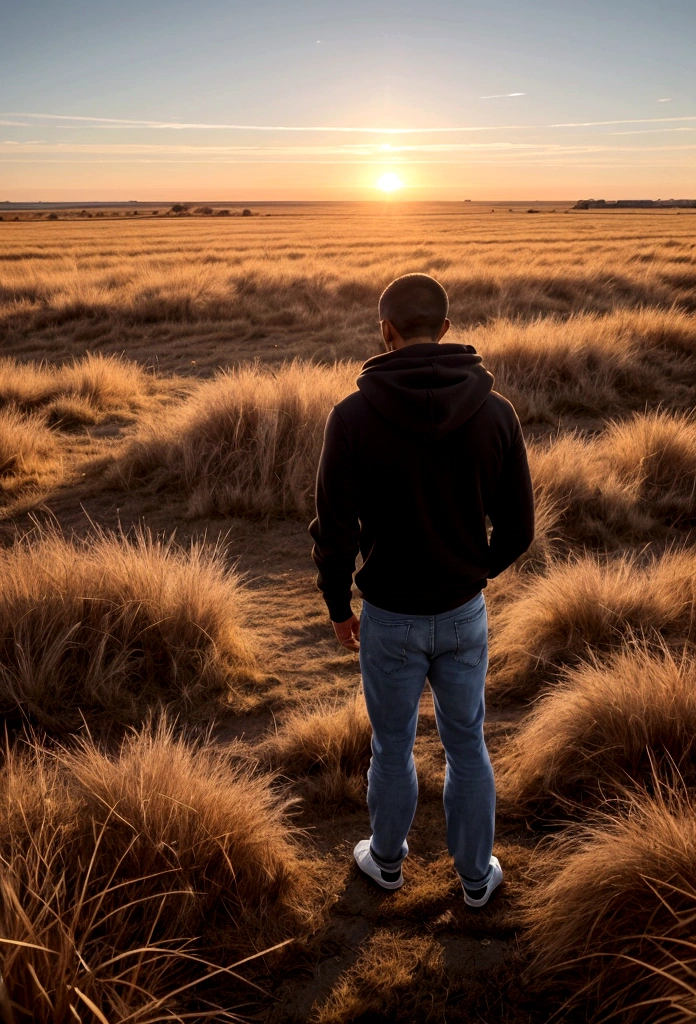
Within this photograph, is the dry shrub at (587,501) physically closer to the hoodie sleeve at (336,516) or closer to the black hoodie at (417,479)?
the black hoodie at (417,479)

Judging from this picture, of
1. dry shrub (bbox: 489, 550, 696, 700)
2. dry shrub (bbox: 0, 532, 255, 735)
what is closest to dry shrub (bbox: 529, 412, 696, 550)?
dry shrub (bbox: 489, 550, 696, 700)

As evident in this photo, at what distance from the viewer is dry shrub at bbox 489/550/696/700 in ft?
12.0

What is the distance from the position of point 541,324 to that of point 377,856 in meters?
9.63

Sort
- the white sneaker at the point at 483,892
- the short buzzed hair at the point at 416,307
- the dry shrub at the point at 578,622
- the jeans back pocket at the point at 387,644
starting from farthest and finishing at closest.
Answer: the dry shrub at the point at 578,622 → the white sneaker at the point at 483,892 → the jeans back pocket at the point at 387,644 → the short buzzed hair at the point at 416,307

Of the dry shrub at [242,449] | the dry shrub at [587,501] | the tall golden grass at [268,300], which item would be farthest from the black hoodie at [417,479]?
the tall golden grass at [268,300]

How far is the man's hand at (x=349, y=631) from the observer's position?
2.14 metres

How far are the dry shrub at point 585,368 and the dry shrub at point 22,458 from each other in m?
4.97

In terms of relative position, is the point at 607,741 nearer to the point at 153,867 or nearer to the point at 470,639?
the point at 470,639

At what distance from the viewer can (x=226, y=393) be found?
695cm

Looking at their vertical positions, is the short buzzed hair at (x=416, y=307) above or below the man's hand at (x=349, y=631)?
above

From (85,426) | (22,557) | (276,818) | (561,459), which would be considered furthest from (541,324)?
(276,818)

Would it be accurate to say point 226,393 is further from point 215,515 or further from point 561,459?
point 561,459

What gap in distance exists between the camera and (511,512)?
6.89ft

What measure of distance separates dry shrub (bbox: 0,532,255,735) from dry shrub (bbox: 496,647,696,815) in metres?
1.44
